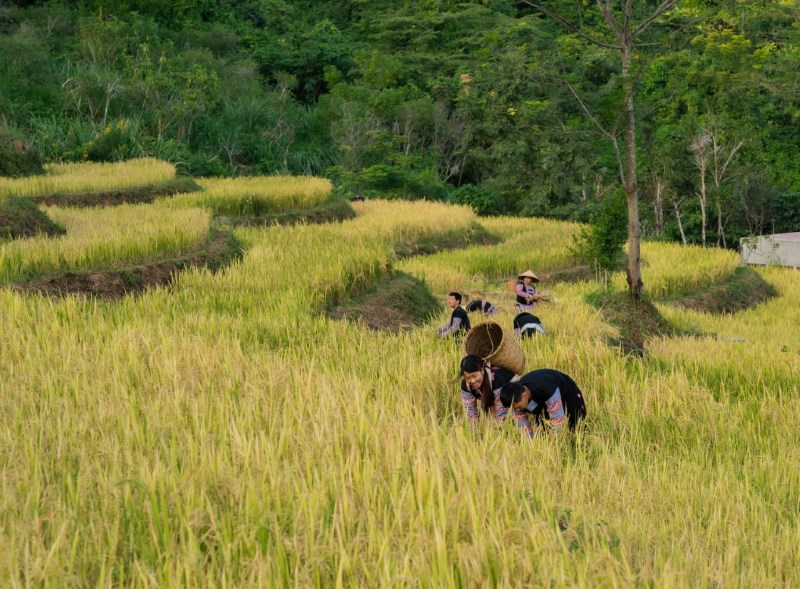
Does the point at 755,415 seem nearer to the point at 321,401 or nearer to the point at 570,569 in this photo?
the point at 321,401

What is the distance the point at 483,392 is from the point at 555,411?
1.42 ft

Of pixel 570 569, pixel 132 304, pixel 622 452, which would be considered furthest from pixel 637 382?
pixel 132 304

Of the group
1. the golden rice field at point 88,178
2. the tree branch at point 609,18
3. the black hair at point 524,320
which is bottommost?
the black hair at point 524,320

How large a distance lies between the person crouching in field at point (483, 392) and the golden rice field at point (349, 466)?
12 centimetres

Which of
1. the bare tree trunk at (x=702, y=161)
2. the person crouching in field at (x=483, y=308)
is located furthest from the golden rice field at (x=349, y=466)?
the bare tree trunk at (x=702, y=161)

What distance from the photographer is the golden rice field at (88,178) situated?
14.9 m

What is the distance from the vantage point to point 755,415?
5.88 meters

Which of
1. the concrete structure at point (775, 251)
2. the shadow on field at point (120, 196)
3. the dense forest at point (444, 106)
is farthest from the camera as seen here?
the dense forest at point (444, 106)

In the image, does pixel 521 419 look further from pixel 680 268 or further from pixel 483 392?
pixel 680 268

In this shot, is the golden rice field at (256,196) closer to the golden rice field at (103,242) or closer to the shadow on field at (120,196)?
the shadow on field at (120,196)

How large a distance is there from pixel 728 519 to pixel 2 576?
2.80 m

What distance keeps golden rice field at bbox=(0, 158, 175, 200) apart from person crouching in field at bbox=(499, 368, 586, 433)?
33.1 feet

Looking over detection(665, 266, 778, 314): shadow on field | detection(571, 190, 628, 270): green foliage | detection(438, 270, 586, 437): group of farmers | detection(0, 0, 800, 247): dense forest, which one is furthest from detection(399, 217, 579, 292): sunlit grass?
detection(438, 270, 586, 437): group of farmers

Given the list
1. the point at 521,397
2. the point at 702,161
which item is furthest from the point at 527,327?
the point at 702,161
